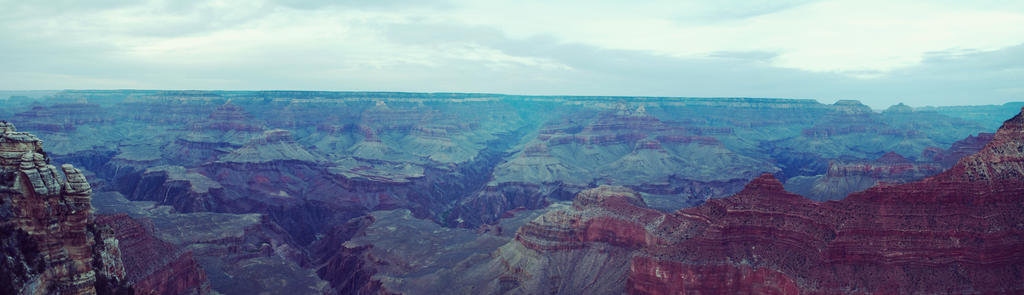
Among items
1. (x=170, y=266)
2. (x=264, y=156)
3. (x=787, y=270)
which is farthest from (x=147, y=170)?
(x=787, y=270)

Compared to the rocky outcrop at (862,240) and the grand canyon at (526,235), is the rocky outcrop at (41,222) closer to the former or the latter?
the grand canyon at (526,235)

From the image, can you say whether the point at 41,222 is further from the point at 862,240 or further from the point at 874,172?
the point at 874,172

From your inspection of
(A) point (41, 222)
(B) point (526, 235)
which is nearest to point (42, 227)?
(A) point (41, 222)

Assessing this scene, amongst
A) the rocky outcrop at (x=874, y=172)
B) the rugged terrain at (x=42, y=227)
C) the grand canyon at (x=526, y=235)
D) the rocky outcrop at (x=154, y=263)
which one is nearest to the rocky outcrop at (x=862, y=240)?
the grand canyon at (x=526, y=235)

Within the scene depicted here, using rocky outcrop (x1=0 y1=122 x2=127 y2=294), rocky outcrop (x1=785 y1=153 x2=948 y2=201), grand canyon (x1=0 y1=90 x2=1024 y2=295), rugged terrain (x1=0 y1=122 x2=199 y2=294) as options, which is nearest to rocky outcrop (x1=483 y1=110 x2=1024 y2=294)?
grand canyon (x1=0 y1=90 x2=1024 y2=295)

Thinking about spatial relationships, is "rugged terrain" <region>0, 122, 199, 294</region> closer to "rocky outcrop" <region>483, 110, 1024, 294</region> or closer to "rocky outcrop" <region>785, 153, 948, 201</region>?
"rocky outcrop" <region>483, 110, 1024, 294</region>

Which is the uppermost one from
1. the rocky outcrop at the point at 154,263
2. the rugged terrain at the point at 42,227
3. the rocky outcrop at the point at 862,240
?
the rugged terrain at the point at 42,227
